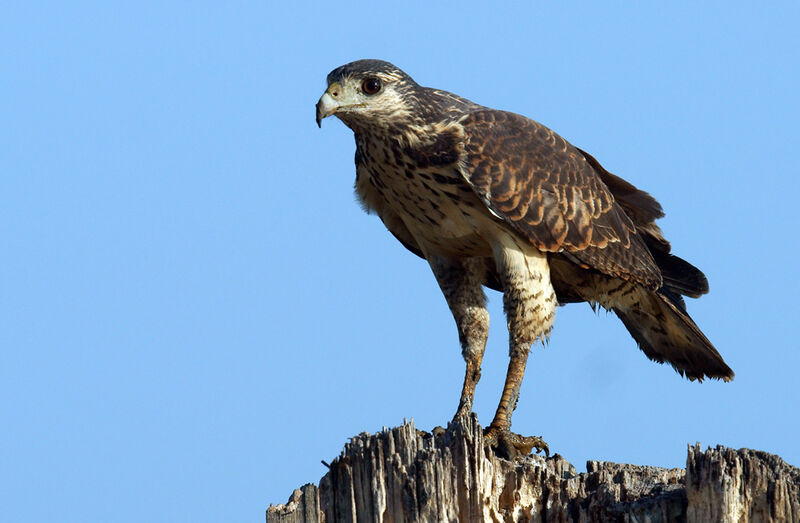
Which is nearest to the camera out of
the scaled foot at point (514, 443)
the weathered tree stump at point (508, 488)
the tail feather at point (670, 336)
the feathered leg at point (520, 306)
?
the weathered tree stump at point (508, 488)

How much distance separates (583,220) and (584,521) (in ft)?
9.48

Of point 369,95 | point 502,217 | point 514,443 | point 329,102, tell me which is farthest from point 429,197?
point 514,443

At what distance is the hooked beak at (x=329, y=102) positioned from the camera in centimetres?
625

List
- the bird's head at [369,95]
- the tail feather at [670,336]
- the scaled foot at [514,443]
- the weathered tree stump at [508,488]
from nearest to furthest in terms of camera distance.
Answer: the weathered tree stump at [508,488] < the scaled foot at [514,443] < the bird's head at [369,95] < the tail feather at [670,336]

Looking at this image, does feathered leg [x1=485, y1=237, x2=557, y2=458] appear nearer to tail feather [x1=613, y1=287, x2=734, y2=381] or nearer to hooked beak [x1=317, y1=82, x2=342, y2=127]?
tail feather [x1=613, y1=287, x2=734, y2=381]

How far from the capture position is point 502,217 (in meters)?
6.52

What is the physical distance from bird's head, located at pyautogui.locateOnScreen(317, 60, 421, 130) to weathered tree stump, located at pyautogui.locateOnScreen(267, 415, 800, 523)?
96.2 inches

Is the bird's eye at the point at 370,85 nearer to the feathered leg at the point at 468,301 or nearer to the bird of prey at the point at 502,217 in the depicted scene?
the bird of prey at the point at 502,217

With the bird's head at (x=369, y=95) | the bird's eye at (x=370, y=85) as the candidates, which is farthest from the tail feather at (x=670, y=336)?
the bird's eye at (x=370, y=85)

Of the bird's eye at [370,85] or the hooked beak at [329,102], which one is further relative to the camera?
the bird's eye at [370,85]

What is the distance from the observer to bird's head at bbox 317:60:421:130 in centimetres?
643

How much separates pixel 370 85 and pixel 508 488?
9.47ft

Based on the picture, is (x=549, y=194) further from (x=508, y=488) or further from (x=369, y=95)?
(x=508, y=488)

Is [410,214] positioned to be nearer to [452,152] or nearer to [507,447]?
[452,152]
